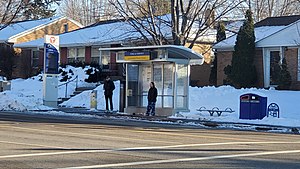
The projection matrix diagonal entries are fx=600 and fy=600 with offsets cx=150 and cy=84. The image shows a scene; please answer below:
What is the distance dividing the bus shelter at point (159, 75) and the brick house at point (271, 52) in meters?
10.3

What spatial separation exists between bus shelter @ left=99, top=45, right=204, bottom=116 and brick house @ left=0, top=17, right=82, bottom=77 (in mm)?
30030

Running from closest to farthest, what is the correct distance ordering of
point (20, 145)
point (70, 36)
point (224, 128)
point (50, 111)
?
1. point (20, 145)
2. point (224, 128)
3. point (50, 111)
4. point (70, 36)

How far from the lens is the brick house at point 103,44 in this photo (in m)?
47.9

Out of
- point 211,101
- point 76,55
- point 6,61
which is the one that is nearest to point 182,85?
point 211,101

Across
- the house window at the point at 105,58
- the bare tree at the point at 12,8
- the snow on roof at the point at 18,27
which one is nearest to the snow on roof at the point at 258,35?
the house window at the point at 105,58

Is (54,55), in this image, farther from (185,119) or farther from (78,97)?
(185,119)

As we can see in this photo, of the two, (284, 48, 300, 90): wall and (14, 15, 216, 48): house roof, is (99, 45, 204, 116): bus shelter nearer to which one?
(284, 48, 300, 90): wall

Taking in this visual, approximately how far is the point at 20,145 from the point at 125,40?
32322mm

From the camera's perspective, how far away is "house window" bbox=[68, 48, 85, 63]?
2185 inches

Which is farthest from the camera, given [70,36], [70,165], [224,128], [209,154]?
[70,36]

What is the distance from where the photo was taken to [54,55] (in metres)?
35.2

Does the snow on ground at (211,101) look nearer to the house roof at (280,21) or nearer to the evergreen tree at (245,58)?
the evergreen tree at (245,58)

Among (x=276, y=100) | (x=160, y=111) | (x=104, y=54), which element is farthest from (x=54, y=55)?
(x=104, y=54)

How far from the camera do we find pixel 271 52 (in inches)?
1574
